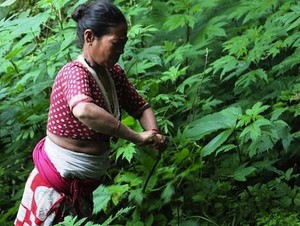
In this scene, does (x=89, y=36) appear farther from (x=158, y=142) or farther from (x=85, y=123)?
(x=158, y=142)

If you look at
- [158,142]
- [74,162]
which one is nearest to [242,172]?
[158,142]

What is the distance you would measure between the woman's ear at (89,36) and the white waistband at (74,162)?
505 mm

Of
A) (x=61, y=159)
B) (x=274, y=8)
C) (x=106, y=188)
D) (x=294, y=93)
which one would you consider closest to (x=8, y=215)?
(x=106, y=188)

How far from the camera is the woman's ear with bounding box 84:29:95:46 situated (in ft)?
9.21

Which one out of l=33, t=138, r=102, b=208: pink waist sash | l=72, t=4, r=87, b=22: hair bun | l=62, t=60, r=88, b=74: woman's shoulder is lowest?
l=33, t=138, r=102, b=208: pink waist sash

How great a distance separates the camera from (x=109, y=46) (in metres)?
2.79

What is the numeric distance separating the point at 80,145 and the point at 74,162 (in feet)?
0.31

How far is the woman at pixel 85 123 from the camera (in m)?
2.72

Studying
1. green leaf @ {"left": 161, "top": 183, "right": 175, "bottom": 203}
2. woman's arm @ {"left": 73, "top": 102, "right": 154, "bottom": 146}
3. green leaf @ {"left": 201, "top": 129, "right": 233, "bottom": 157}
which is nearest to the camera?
woman's arm @ {"left": 73, "top": 102, "right": 154, "bottom": 146}

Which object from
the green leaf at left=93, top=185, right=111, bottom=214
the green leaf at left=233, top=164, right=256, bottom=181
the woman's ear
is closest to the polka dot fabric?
the woman's ear

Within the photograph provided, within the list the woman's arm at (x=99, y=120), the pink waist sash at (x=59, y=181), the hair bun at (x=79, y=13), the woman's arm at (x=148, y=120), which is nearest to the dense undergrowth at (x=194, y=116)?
the woman's arm at (x=148, y=120)

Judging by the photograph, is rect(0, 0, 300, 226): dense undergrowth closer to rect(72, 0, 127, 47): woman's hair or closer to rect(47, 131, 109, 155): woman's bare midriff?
rect(47, 131, 109, 155): woman's bare midriff

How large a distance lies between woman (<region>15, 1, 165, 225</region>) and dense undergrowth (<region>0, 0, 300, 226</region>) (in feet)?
1.41

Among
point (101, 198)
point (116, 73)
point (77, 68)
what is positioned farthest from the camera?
point (101, 198)
